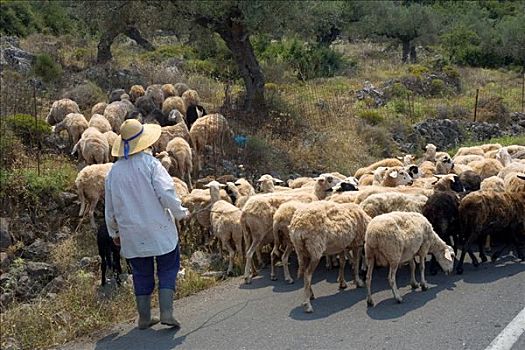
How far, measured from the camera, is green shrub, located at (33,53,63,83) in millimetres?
20516

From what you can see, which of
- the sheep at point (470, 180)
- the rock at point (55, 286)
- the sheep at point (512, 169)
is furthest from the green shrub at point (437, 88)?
the rock at point (55, 286)

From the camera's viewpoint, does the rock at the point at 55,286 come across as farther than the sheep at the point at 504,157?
No

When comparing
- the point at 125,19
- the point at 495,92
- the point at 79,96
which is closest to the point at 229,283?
the point at 79,96

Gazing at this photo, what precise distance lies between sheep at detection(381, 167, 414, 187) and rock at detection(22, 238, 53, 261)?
18.9 ft

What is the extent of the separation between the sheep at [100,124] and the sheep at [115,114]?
0.60 m

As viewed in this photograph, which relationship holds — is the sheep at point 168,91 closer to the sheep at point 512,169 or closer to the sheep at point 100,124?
the sheep at point 100,124

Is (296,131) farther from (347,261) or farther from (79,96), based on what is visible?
(347,261)

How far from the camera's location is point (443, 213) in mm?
9562

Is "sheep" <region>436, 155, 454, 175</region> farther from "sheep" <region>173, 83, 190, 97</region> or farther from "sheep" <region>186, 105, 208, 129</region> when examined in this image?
"sheep" <region>173, 83, 190, 97</region>

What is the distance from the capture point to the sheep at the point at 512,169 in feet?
39.4

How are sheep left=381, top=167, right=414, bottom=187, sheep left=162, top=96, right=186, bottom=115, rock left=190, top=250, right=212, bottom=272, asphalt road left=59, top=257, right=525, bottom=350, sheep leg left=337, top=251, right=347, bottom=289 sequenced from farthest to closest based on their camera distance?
1. sheep left=162, top=96, right=186, bottom=115
2. sheep left=381, top=167, right=414, bottom=187
3. rock left=190, top=250, right=212, bottom=272
4. sheep leg left=337, top=251, right=347, bottom=289
5. asphalt road left=59, top=257, right=525, bottom=350

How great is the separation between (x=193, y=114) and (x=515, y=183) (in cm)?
866

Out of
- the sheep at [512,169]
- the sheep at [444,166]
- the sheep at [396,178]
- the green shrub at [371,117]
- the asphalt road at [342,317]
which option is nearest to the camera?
the asphalt road at [342,317]

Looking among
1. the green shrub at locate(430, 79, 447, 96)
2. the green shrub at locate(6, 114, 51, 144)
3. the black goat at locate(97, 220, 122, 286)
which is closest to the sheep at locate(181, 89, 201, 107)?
the green shrub at locate(6, 114, 51, 144)
